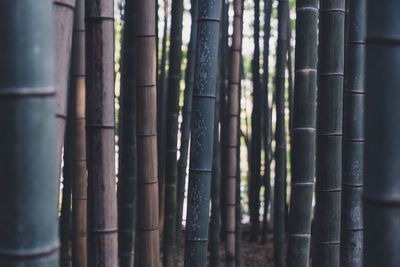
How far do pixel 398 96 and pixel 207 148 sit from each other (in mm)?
982

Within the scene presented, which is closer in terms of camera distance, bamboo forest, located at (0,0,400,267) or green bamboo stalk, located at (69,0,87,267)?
bamboo forest, located at (0,0,400,267)

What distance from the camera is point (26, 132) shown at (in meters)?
0.84

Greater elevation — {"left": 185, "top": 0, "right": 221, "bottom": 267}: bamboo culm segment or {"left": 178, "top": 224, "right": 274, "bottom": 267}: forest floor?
{"left": 185, "top": 0, "right": 221, "bottom": 267}: bamboo culm segment

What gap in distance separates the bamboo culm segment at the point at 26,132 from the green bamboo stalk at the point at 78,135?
104 centimetres

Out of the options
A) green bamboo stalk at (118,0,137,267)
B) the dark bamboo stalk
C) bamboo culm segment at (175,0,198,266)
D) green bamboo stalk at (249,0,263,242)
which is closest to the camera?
the dark bamboo stalk

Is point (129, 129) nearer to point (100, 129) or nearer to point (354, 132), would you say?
point (354, 132)

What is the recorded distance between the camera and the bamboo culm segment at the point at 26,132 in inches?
32.4

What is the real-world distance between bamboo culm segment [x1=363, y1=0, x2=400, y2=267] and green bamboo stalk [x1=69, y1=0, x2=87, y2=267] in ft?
3.92

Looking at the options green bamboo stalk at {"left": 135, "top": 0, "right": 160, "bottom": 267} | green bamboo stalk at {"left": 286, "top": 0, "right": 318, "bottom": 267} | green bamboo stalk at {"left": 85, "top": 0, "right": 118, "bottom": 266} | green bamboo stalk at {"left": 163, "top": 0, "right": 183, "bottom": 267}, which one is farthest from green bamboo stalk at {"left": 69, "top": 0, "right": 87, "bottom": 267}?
green bamboo stalk at {"left": 286, "top": 0, "right": 318, "bottom": 267}

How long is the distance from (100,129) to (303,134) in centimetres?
76

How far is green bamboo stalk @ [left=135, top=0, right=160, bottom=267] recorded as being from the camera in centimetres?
202

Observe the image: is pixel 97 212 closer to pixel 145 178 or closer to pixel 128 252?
pixel 145 178

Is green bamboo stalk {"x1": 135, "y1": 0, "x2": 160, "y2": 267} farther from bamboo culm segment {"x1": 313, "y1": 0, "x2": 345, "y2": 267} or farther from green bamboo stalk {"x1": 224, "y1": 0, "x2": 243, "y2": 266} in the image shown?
green bamboo stalk {"x1": 224, "y1": 0, "x2": 243, "y2": 266}

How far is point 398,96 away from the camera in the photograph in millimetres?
875
